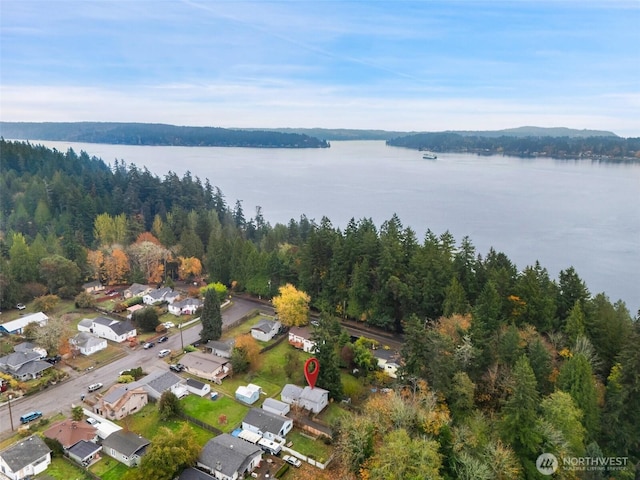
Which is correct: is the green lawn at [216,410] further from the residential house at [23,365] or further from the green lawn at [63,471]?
the residential house at [23,365]

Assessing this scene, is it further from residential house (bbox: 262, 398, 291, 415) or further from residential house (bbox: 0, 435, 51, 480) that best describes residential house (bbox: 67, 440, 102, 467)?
residential house (bbox: 262, 398, 291, 415)

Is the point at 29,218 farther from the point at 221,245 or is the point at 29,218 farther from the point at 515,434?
the point at 515,434

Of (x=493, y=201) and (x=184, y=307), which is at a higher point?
(x=493, y=201)

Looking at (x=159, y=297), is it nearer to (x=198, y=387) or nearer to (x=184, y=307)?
(x=184, y=307)

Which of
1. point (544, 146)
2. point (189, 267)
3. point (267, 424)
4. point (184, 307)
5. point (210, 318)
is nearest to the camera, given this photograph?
point (267, 424)

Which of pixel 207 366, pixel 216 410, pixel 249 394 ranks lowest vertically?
pixel 216 410

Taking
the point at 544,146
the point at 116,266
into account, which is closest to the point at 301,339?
the point at 116,266

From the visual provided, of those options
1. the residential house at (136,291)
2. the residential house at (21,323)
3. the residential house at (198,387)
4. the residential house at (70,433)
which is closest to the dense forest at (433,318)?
the residential house at (136,291)

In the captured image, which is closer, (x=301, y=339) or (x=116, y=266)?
(x=301, y=339)
